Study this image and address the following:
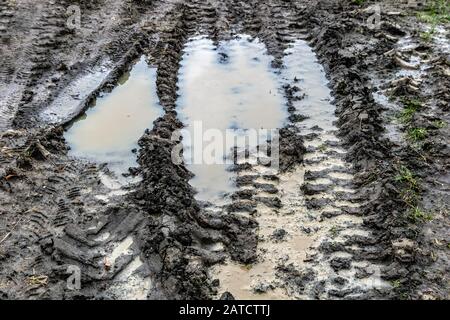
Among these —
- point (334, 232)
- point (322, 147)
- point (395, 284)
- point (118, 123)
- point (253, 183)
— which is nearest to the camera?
point (395, 284)

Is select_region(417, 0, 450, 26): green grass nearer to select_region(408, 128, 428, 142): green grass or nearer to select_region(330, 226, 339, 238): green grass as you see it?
select_region(408, 128, 428, 142): green grass

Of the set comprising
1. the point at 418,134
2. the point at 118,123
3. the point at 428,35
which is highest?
the point at 428,35

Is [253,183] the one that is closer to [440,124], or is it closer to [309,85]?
[309,85]

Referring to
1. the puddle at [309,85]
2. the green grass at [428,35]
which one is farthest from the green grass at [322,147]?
the green grass at [428,35]

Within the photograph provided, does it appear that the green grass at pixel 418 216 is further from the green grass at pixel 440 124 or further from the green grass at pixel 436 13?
the green grass at pixel 436 13

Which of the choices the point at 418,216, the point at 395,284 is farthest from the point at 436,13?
the point at 395,284
